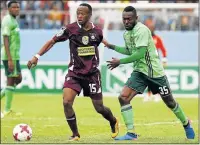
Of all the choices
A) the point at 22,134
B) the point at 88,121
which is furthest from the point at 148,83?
the point at 88,121

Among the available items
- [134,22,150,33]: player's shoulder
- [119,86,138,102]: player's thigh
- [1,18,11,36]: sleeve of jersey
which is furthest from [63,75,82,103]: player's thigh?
[1,18,11,36]: sleeve of jersey

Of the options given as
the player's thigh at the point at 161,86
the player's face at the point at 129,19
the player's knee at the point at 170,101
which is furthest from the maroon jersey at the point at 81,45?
the player's knee at the point at 170,101

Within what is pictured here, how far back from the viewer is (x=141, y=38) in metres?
11.6

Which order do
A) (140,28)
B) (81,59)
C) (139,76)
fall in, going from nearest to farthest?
(140,28) → (81,59) → (139,76)

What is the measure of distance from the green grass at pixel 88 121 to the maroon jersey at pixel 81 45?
4.16 ft

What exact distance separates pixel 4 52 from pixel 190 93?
7.90m

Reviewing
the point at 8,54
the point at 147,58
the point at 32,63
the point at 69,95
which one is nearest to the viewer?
the point at 32,63

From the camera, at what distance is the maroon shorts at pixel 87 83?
11.8 metres

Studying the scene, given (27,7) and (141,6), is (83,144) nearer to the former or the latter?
(141,6)

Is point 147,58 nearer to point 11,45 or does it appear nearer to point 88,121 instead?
point 88,121

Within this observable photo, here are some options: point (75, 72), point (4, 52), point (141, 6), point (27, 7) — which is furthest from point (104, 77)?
point (75, 72)

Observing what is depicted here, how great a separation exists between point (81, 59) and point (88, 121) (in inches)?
174

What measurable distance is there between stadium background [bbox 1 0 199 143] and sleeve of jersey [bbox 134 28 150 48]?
4.30 meters

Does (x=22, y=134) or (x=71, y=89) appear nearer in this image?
(x=71, y=89)
